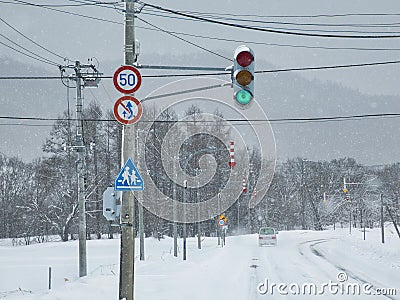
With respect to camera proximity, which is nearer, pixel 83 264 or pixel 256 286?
pixel 256 286

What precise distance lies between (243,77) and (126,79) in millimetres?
2566

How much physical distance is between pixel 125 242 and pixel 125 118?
2.63 meters

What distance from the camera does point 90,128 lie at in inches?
2099

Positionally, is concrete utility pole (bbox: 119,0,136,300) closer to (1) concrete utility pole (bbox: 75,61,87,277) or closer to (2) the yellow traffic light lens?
(2) the yellow traffic light lens

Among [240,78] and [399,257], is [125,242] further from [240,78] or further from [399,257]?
[399,257]

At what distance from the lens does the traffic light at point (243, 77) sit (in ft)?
27.1

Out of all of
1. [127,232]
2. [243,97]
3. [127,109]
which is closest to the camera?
[243,97]

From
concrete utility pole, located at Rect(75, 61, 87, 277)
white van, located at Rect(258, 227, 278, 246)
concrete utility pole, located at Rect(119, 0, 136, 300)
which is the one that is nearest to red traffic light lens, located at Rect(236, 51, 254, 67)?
concrete utility pole, located at Rect(119, 0, 136, 300)

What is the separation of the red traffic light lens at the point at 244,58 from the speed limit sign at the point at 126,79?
229cm

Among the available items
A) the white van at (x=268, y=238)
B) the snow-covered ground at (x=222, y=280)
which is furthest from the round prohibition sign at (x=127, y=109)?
the white van at (x=268, y=238)

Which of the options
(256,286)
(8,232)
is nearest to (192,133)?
(8,232)

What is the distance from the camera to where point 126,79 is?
31.1 ft

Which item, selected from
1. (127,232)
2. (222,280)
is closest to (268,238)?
(222,280)

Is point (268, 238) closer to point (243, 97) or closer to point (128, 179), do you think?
point (128, 179)
